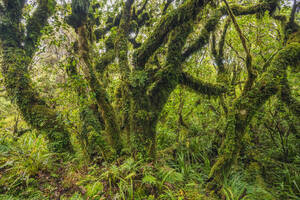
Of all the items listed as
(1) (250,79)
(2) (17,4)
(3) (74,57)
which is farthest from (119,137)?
(2) (17,4)

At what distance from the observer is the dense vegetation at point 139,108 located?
8.55 feet

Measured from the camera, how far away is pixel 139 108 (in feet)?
10.3

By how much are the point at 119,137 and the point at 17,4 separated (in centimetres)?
430

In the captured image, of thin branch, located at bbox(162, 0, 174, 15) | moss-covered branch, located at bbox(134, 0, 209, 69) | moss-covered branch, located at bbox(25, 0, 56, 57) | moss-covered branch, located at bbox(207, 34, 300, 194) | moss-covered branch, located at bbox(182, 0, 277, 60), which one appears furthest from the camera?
thin branch, located at bbox(162, 0, 174, 15)

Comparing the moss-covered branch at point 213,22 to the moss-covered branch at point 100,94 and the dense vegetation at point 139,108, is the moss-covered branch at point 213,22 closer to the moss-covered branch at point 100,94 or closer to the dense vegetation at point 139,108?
the dense vegetation at point 139,108

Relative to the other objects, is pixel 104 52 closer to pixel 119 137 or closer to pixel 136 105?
pixel 136 105

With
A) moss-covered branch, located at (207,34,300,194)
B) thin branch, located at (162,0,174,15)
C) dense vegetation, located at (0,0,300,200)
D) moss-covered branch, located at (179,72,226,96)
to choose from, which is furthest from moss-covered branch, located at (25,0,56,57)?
moss-covered branch, located at (207,34,300,194)

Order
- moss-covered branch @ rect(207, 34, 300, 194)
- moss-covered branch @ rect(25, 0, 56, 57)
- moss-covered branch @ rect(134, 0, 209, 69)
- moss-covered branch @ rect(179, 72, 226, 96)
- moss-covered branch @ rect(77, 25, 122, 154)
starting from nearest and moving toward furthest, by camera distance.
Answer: moss-covered branch @ rect(207, 34, 300, 194) → moss-covered branch @ rect(134, 0, 209, 69) → moss-covered branch @ rect(77, 25, 122, 154) → moss-covered branch @ rect(179, 72, 226, 96) → moss-covered branch @ rect(25, 0, 56, 57)

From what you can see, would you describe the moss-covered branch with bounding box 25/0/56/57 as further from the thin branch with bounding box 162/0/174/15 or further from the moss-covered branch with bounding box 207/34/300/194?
the moss-covered branch with bounding box 207/34/300/194

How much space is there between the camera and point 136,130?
3197mm

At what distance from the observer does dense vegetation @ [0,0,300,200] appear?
8.55 ft

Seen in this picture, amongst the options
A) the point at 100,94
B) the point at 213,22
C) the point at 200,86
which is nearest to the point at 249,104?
the point at 200,86

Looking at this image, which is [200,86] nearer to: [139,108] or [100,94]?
[139,108]

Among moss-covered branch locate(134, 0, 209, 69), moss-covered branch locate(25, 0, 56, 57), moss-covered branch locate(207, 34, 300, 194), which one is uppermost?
moss-covered branch locate(25, 0, 56, 57)
